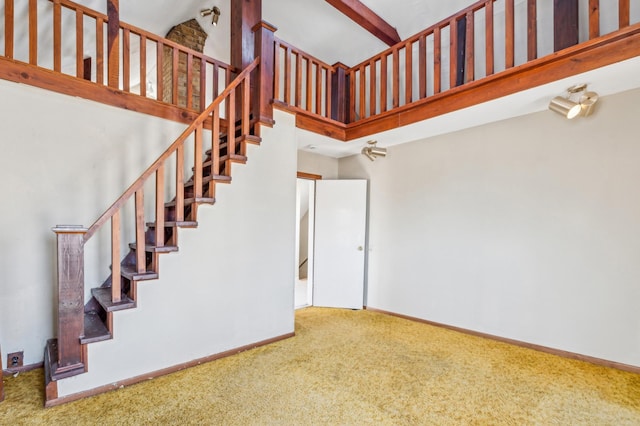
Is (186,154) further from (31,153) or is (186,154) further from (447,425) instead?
(447,425)

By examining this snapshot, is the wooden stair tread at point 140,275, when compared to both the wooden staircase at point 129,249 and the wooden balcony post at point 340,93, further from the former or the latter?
the wooden balcony post at point 340,93

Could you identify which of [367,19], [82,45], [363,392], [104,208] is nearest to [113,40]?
[82,45]

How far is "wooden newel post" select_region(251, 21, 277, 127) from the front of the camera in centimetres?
308

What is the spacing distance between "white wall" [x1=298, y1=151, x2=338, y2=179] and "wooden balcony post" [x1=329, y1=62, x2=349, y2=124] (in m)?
0.77

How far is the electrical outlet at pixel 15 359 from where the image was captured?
240cm

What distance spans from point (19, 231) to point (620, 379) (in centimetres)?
489

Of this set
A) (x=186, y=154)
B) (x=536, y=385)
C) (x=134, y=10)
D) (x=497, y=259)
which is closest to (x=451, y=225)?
(x=497, y=259)

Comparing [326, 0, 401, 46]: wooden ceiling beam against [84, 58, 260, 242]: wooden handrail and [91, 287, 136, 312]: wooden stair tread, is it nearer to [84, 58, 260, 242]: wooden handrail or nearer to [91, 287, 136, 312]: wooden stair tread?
[84, 58, 260, 242]: wooden handrail

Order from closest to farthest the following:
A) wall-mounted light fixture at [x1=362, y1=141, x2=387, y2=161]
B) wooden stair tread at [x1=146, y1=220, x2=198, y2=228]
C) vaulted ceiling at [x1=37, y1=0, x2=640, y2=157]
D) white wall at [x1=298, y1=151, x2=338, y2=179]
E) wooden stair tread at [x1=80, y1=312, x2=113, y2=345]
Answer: wooden stair tread at [x1=80, y1=312, x2=113, y2=345], wooden stair tread at [x1=146, y1=220, x2=198, y2=228], vaulted ceiling at [x1=37, y1=0, x2=640, y2=157], wall-mounted light fixture at [x1=362, y1=141, x2=387, y2=161], white wall at [x1=298, y1=151, x2=338, y2=179]

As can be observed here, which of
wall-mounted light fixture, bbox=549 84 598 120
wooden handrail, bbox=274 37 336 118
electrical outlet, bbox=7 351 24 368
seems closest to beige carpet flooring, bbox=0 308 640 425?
electrical outlet, bbox=7 351 24 368

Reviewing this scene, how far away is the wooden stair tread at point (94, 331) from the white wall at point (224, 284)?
5 cm

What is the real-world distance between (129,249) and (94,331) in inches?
36.5

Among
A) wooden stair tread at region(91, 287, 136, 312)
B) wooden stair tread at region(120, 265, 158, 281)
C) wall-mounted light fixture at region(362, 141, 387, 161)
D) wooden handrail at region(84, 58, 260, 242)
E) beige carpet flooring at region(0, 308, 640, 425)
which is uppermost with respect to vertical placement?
wall-mounted light fixture at region(362, 141, 387, 161)

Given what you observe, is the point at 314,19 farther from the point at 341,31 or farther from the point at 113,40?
the point at 113,40
